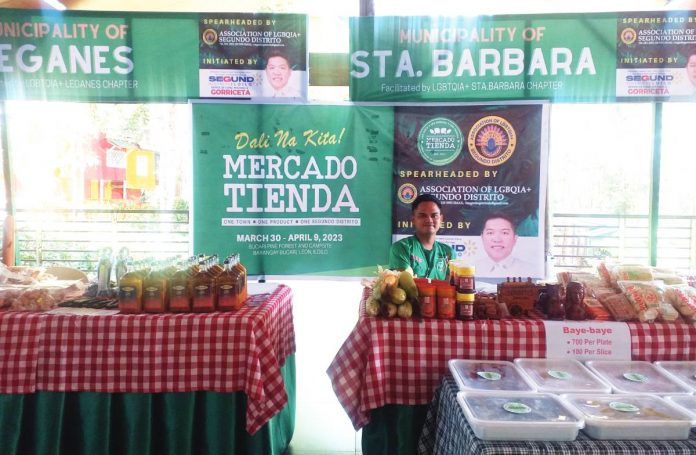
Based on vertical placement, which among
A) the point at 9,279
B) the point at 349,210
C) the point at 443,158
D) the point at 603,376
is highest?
the point at 443,158

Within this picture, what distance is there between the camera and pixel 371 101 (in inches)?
173

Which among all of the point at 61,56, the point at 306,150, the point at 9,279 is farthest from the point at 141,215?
the point at 9,279

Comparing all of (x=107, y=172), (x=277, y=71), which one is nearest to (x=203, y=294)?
(x=277, y=71)

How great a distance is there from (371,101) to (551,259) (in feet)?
6.92

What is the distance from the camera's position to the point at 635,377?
2080 millimetres

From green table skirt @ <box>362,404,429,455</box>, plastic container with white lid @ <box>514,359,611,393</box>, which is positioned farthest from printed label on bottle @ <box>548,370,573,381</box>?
green table skirt @ <box>362,404,429,455</box>

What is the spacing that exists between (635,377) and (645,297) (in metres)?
0.46

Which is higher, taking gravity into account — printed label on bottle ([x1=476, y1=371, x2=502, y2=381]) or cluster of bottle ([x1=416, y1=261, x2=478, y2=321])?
cluster of bottle ([x1=416, y1=261, x2=478, y2=321])

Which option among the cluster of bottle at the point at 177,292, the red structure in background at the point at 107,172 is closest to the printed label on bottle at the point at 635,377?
the cluster of bottle at the point at 177,292

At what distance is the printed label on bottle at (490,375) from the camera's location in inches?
81.1

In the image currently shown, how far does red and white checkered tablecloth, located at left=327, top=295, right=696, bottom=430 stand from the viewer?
90.4 inches

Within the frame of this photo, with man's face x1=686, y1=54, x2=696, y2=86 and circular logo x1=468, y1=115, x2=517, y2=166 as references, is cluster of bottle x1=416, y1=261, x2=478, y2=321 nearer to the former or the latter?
circular logo x1=468, y1=115, x2=517, y2=166

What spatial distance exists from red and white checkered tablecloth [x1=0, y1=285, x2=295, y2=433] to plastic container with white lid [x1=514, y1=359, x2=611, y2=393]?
1135 mm

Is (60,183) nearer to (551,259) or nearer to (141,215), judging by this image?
(141,215)
